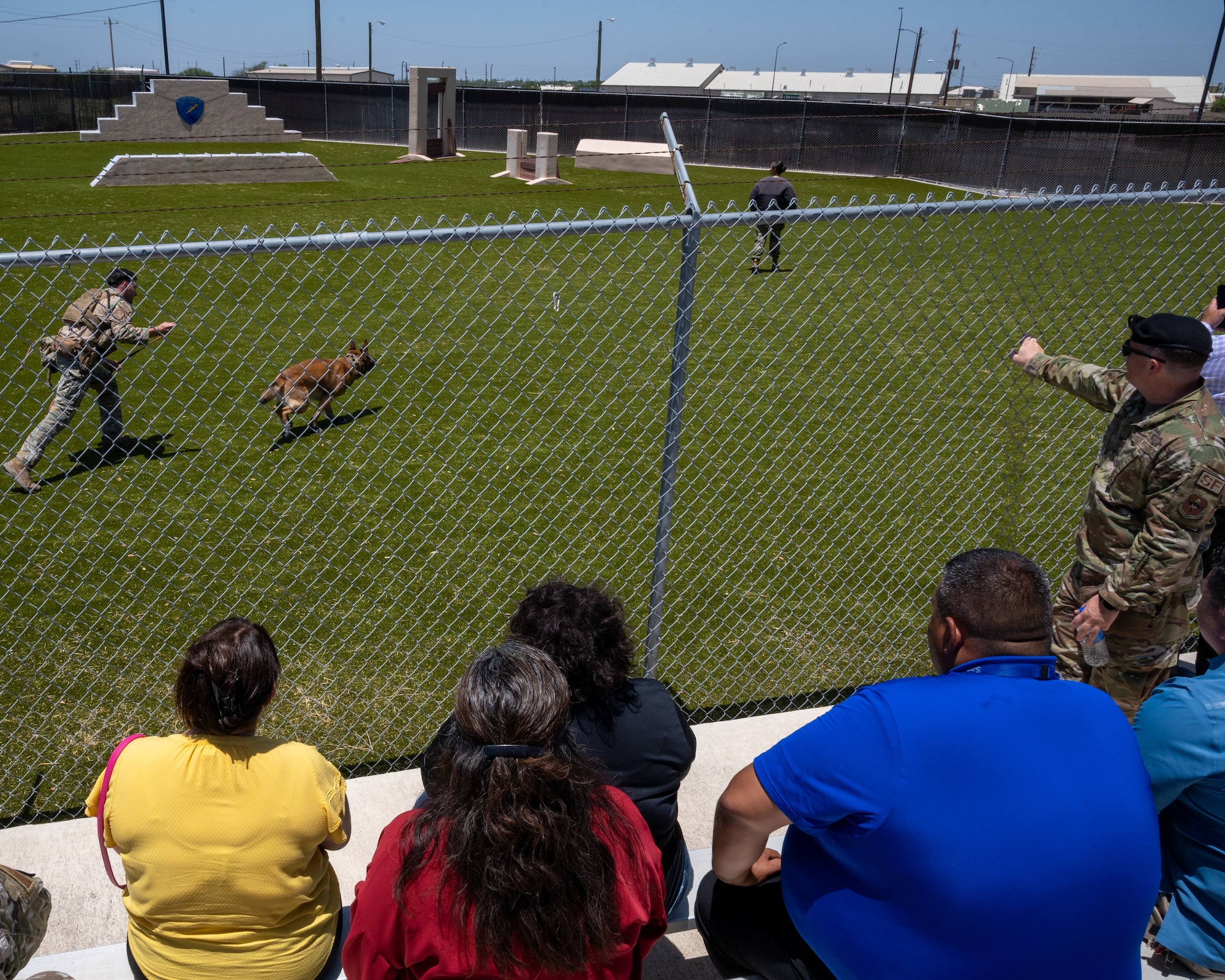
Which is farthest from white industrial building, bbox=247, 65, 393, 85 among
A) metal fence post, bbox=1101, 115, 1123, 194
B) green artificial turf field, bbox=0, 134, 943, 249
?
metal fence post, bbox=1101, 115, 1123, 194

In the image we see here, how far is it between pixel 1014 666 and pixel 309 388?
20.2ft

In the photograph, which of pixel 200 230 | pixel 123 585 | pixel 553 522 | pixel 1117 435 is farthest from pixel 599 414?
pixel 200 230

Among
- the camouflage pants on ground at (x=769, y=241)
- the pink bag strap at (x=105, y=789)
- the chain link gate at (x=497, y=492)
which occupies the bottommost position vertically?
the chain link gate at (x=497, y=492)

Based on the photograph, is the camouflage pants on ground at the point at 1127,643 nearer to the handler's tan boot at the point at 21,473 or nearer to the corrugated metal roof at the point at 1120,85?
the handler's tan boot at the point at 21,473

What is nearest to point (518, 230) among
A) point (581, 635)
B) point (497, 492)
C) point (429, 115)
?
point (581, 635)

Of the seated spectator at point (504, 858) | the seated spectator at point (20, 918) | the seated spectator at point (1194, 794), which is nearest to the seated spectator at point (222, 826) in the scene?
the seated spectator at point (20, 918)

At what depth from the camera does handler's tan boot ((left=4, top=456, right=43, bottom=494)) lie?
605 centimetres

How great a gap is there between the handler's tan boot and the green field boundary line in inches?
131

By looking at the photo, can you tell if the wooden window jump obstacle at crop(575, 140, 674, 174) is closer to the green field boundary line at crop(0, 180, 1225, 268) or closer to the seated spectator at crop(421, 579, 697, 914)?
the green field boundary line at crop(0, 180, 1225, 268)

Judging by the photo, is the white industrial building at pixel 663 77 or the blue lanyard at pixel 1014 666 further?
the white industrial building at pixel 663 77

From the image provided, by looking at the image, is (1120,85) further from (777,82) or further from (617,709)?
(617,709)

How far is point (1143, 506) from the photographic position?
3.33m

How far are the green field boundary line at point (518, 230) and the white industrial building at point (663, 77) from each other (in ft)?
245

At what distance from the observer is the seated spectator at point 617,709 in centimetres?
228
